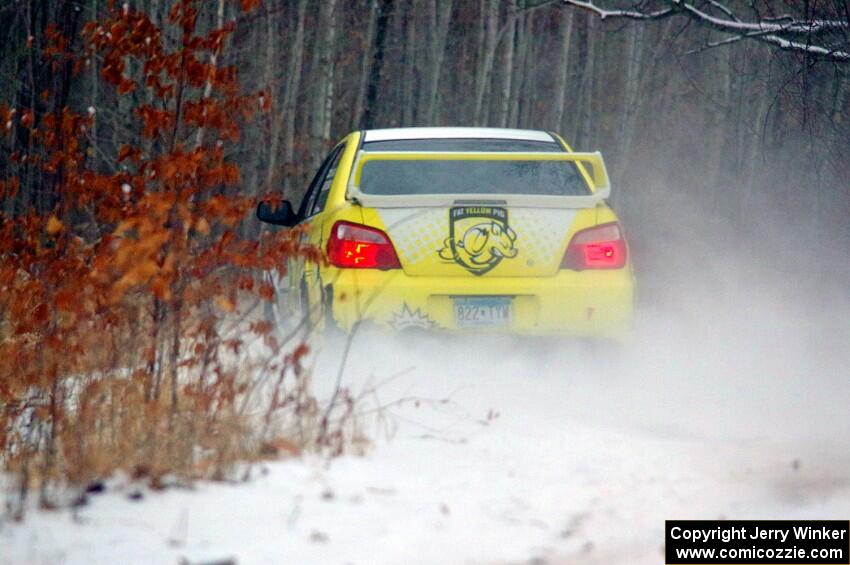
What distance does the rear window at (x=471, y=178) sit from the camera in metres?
8.09

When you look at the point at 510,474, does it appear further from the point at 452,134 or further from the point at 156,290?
the point at 452,134

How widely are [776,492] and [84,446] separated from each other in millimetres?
3044

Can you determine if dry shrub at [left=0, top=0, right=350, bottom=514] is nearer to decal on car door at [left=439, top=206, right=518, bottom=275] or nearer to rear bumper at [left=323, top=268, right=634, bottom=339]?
rear bumper at [left=323, top=268, right=634, bottom=339]

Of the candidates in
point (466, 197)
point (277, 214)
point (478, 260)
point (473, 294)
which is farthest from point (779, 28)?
point (277, 214)

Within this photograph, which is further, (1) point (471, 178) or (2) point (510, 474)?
(1) point (471, 178)

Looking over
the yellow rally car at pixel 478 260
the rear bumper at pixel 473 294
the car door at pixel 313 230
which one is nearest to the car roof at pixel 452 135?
the car door at pixel 313 230

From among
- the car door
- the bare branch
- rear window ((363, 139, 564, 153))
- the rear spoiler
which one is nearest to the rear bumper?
the car door

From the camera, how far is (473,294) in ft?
25.0

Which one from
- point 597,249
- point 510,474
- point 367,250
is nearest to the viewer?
point 510,474

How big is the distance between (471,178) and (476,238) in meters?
0.69

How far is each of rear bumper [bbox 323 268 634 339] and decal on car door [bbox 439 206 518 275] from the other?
0.10 metres

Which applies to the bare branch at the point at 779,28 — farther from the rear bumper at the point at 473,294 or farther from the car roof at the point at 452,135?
the rear bumper at the point at 473,294

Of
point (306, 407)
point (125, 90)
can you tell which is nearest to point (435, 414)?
point (306, 407)

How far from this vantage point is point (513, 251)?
7.66 metres
